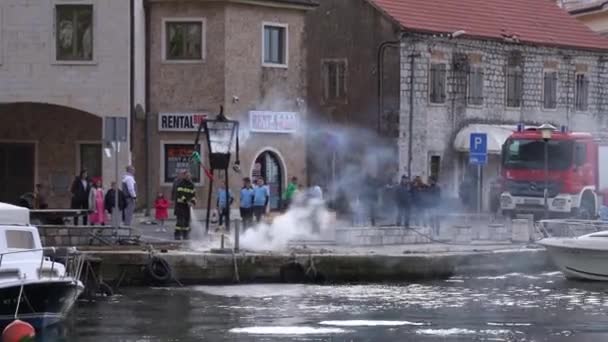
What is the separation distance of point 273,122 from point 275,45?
7.73 feet

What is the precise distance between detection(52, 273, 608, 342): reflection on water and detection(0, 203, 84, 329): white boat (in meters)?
0.57

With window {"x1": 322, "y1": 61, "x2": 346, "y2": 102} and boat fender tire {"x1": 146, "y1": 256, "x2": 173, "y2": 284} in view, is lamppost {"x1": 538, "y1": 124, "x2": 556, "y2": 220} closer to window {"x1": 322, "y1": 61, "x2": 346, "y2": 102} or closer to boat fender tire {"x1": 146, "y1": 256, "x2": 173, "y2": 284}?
window {"x1": 322, "y1": 61, "x2": 346, "y2": 102}

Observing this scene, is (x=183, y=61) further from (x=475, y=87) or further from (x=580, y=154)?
(x=475, y=87)

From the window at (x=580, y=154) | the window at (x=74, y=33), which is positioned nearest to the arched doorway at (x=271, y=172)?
the window at (x=74, y=33)

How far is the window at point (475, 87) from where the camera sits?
51969 mm

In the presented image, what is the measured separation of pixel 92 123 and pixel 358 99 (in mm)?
10668

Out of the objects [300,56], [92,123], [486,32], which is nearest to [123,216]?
[92,123]

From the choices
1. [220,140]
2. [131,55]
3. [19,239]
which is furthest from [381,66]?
[19,239]

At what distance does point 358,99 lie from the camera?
49.5 metres

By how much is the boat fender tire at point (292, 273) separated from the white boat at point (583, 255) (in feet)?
19.6

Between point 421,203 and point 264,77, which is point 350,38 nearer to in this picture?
point 264,77

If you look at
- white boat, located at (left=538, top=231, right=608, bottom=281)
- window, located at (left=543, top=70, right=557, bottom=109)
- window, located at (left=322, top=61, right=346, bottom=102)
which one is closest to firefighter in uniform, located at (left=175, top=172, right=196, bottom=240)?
white boat, located at (left=538, top=231, right=608, bottom=281)

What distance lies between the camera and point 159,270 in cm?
2983

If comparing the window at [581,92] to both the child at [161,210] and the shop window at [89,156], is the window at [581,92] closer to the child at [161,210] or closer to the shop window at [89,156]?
the shop window at [89,156]
